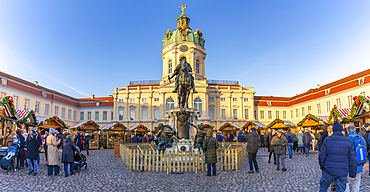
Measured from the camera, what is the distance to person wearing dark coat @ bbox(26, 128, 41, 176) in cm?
902

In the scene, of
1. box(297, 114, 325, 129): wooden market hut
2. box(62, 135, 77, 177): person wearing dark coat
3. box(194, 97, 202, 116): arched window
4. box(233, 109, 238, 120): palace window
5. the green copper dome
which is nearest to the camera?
box(62, 135, 77, 177): person wearing dark coat

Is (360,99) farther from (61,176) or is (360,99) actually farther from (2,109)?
(2,109)

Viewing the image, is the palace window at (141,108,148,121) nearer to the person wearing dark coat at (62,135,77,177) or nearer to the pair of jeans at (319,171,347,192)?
the person wearing dark coat at (62,135,77,177)

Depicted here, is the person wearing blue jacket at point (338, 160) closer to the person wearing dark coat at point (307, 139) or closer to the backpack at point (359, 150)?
the backpack at point (359, 150)

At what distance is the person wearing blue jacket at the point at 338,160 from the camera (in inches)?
181

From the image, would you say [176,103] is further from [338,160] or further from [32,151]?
[338,160]

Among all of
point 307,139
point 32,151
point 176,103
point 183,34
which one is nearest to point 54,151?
point 32,151

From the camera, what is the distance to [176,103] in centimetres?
4506

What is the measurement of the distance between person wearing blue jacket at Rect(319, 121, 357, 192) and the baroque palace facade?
37.6m

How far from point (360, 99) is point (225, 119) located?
32.8 m

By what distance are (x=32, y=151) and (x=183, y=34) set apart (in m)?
43.1

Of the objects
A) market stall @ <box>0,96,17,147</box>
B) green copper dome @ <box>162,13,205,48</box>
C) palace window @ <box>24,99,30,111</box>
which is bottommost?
market stall @ <box>0,96,17,147</box>

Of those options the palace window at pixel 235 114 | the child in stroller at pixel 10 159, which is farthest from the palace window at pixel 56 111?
the child in stroller at pixel 10 159

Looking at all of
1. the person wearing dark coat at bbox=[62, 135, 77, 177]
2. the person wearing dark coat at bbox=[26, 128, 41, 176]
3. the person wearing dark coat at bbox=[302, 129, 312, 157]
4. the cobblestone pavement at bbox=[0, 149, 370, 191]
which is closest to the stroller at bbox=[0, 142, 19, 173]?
the cobblestone pavement at bbox=[0, 149, 370, 191]
